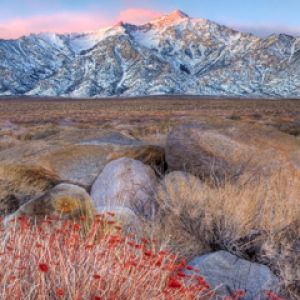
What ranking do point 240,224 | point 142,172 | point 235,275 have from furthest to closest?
point 142,172
point 240,224
point 235,275

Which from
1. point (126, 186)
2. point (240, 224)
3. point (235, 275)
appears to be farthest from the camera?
point (126, 186)

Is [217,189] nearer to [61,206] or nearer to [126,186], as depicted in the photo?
[126,186]

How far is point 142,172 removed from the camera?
23.6 feet

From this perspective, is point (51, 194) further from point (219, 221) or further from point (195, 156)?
point (195, 156)

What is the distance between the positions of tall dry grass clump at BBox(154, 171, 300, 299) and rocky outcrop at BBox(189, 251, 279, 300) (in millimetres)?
200

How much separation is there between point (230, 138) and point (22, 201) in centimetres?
311

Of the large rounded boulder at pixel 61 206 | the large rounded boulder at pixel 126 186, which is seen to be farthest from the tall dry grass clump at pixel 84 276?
the large rounded boulder at pixel 126 186

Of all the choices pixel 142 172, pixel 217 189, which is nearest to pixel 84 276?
pixel 217 189

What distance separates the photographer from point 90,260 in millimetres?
3172

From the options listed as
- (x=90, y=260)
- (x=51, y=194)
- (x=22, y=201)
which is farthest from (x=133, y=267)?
(x=22, y=201)

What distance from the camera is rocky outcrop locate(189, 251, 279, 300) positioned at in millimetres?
4074

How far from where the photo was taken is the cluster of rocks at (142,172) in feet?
14.6

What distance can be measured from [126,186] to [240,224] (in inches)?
84.0

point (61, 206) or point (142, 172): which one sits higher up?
point (61, 206)
